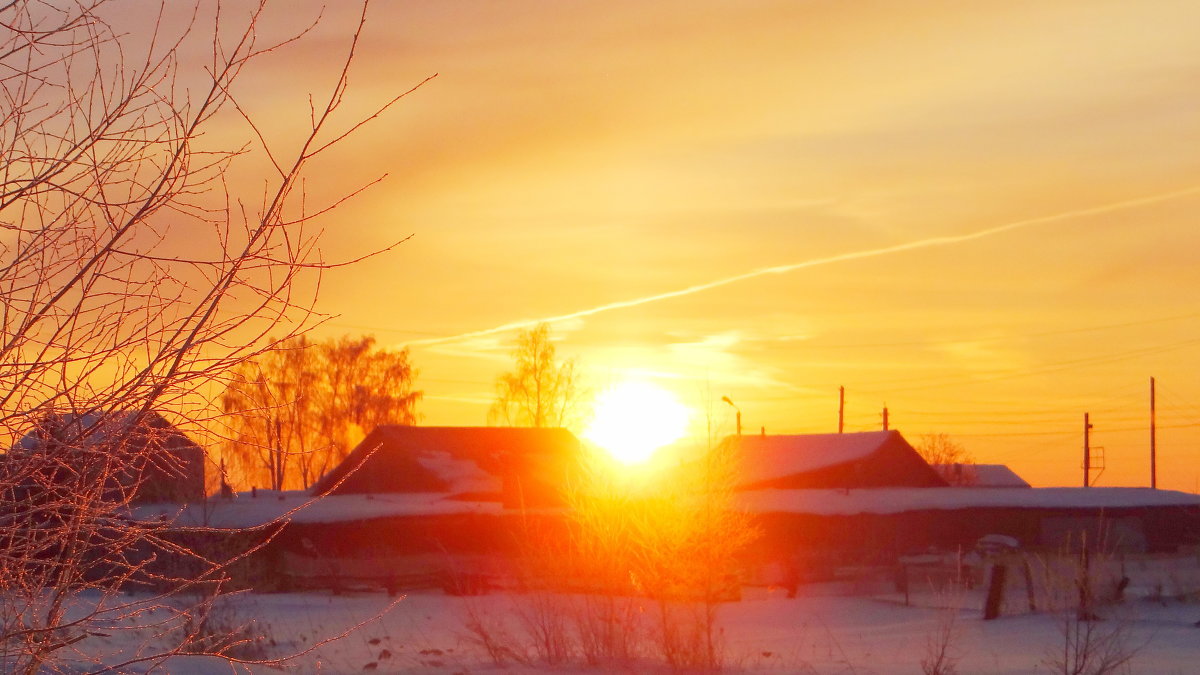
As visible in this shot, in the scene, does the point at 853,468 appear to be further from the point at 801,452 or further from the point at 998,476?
the point at 998,476

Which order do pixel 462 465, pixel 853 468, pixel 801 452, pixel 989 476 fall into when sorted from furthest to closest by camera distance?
pixel 989 476, pixel 801 452, pixel 853 468, pixel 462 465

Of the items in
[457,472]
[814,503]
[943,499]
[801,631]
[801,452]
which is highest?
[801,452]

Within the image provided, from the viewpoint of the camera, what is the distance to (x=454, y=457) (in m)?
44.1

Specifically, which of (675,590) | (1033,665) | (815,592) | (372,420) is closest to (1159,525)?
(815,592)

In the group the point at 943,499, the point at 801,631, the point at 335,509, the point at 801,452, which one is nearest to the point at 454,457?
the point at 335,509

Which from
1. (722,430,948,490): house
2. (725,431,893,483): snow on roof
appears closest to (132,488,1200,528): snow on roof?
(722,430,948,490): house

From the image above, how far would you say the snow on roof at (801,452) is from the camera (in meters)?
44.8

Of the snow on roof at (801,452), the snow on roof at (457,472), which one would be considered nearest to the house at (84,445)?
the snow on roof at (457,472)

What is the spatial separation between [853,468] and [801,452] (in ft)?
12.2

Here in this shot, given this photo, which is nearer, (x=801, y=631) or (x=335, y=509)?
(x=801, y=631)

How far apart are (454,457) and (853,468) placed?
1493 centimetres

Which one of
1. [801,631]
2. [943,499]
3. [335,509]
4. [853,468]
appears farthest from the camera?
[853,468]

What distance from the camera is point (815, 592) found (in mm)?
32031

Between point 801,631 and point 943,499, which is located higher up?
point 943,499
